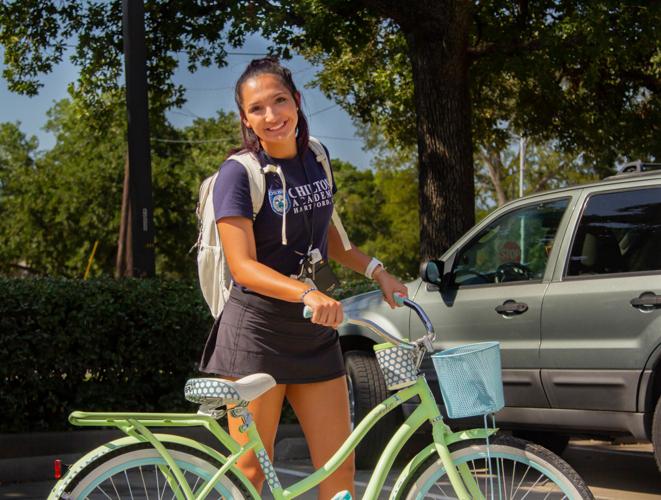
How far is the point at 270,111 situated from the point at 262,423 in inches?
38.0

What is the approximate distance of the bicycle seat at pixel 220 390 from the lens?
3016mm

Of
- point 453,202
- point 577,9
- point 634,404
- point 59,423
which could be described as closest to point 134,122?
point 59,423

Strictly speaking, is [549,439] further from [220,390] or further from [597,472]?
[220,390]

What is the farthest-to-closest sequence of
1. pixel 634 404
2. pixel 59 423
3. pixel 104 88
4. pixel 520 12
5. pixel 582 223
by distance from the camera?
pixel 104 88, pixel 520 12, pixel 59 423, pixel 582 223, pixel 634 404

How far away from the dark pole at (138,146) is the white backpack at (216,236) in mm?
5326

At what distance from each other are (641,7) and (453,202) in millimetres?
2993

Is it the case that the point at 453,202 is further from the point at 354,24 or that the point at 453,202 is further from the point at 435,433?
the point at 435,433

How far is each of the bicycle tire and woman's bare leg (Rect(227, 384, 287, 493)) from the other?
6.0 inches

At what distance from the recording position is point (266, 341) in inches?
135

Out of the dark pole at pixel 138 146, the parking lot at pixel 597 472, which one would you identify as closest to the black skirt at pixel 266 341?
the parking lot at pixel 597 472

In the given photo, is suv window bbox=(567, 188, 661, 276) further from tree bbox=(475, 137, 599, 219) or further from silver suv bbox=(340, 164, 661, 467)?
tree bbox=(475, 137, 599, 219)

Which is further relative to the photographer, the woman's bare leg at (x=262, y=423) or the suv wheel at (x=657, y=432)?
the suv wheel at (x=657, y=432)

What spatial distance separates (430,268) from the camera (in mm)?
6219

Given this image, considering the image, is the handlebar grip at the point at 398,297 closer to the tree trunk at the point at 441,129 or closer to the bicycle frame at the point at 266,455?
the bicycle frame at the point at 266,455
